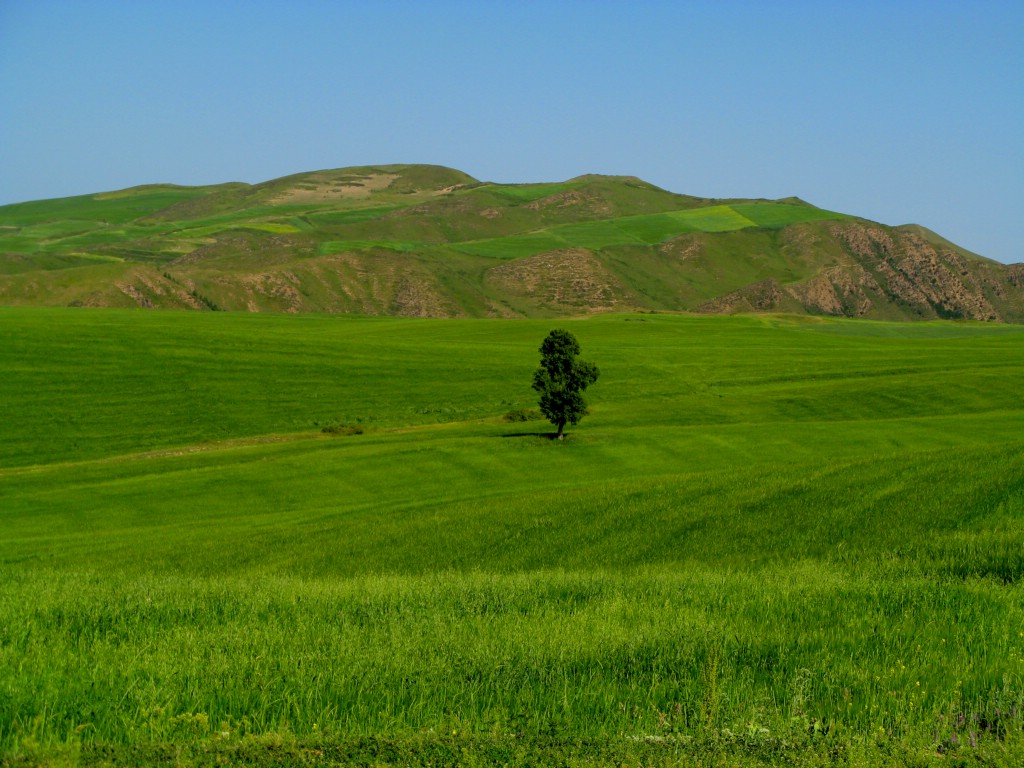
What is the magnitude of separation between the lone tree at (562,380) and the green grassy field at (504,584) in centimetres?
161

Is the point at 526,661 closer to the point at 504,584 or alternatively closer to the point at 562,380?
the point at 504,584

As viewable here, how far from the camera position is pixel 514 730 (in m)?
7.36

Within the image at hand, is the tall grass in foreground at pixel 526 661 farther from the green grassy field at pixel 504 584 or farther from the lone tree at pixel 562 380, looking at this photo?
the lone tree at pixel 562 380

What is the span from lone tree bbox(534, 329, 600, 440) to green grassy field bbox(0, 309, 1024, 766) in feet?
5.29

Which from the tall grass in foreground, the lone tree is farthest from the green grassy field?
the lone tree

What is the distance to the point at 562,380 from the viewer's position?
195 feet

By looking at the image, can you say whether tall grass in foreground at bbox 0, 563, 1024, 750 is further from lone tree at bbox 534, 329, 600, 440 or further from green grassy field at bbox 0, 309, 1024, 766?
lone tree at bbox 534, 329, 600, 440

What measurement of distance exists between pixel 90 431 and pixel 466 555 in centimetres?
4529

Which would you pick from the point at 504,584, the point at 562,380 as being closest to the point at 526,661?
the point at 504,584

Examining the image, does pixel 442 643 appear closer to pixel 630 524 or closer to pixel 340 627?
pixel 340 627

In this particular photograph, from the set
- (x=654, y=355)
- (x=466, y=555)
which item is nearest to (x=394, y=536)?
(x=466, y=555)

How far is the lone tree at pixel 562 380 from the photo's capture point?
192 ft

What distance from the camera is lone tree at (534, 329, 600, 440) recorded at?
58406mm

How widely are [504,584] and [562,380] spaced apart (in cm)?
4576
